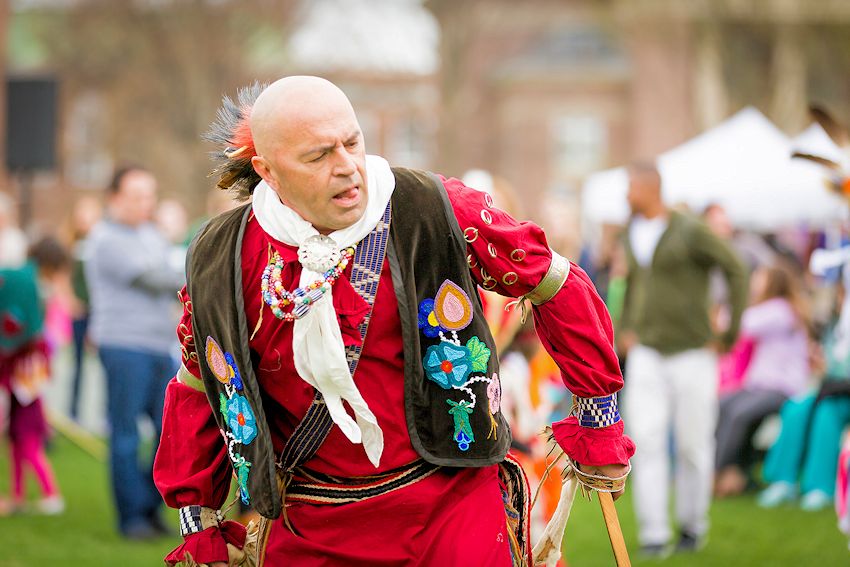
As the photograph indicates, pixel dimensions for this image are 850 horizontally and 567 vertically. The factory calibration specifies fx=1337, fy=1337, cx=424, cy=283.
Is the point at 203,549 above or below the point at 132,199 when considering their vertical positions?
below

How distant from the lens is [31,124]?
15086mm

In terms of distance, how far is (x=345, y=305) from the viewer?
11.5ft

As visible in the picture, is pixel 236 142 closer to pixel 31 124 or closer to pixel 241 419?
pixel 241 419

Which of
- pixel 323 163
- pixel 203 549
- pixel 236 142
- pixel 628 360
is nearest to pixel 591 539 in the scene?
pixel 628 360

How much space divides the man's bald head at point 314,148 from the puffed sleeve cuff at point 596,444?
870 mm

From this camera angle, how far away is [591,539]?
8648 millimetres

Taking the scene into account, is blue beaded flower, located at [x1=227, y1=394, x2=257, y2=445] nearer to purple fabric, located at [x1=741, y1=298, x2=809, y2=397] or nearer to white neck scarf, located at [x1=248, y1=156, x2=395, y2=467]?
white neck scarf, located at [x1=248, y1=156, x2=395, y2=467]

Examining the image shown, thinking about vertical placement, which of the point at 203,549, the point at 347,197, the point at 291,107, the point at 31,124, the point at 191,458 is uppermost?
the point at 291,107

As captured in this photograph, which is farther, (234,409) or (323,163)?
(234,409)

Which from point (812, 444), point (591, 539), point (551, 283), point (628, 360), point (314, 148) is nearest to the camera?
point (314, 148)

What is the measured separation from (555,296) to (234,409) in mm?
919

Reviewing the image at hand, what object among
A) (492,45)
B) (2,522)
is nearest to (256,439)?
(2,522)

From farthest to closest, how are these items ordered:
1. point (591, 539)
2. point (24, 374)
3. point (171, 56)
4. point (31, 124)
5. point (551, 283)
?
point (171, 56)
point (31, 124)
point (24, 374)
point (591, 539)
point (551, 283)

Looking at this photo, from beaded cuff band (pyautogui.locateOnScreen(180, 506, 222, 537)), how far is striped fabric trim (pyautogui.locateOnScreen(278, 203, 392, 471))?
1.49ft
